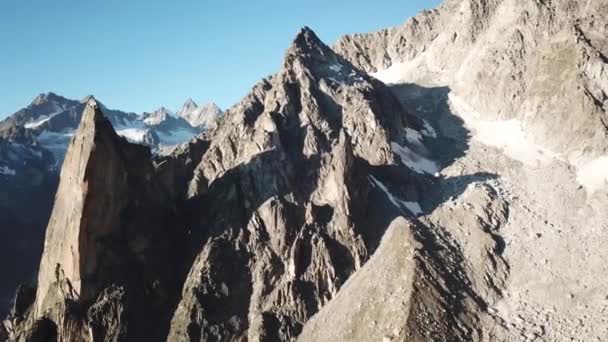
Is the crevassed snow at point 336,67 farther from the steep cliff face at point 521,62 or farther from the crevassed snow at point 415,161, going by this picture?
the crevassed snow at point 415,161

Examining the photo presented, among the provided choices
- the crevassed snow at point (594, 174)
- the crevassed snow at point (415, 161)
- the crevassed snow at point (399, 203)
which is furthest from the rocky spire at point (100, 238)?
the crevassed snow at point (594, 174)

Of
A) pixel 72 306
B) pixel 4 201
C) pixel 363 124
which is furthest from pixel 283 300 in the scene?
pixel 4 201

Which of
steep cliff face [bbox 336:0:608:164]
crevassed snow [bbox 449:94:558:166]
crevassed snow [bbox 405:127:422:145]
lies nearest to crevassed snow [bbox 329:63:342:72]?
crevassed snow [bbox 405:127:422:145]

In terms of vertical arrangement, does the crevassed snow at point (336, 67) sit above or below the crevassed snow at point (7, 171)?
below

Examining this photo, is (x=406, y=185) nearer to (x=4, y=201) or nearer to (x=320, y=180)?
(x=320, y=180)

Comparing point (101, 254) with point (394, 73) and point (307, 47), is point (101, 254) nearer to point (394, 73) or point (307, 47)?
point (307, 47)

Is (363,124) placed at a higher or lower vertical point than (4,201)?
lower
